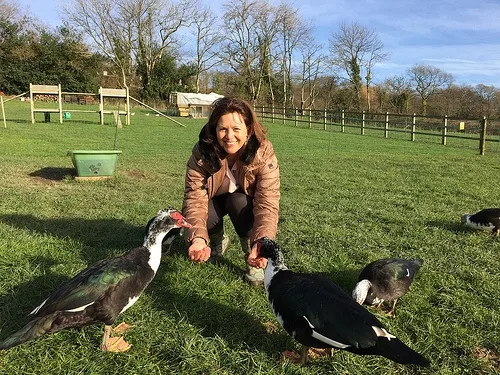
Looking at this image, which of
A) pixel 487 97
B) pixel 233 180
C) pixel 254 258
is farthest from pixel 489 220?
pixel 487 97

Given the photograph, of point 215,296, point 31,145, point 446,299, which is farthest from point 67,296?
point 31,145

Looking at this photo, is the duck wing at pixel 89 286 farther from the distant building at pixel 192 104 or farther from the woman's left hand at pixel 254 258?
the distant building at pixel 192 104

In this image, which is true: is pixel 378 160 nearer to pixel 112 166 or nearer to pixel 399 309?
pixel 112 166

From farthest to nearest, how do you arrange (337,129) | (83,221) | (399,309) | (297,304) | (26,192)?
(337,129) < (26,192) < (83,221) < (399,309) < (297,304)

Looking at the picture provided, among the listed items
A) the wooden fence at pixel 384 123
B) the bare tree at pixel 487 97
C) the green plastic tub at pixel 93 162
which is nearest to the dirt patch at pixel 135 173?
the green plastic tub at pixel 93 162

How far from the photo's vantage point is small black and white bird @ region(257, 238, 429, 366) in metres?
2.28

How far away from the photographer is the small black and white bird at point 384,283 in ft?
10.9

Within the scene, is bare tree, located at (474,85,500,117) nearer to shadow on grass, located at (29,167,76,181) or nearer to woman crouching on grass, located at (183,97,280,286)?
shadow on grass, located at (29,167,76,181)

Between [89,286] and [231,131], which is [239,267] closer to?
[231,131]

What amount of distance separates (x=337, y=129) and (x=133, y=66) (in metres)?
31.0

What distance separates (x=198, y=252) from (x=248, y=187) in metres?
0.92

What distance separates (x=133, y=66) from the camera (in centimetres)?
4938

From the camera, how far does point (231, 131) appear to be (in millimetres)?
3461

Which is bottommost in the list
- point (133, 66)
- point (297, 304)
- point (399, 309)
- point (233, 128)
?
point (399, 309)
